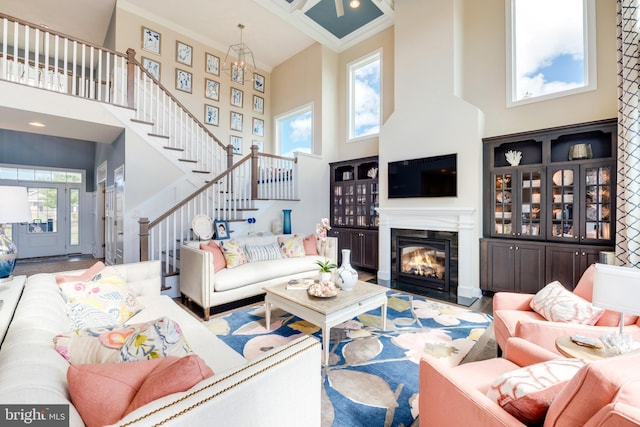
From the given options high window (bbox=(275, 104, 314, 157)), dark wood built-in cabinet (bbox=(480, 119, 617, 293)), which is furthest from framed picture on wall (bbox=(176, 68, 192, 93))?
dark wood built-in cabinet (bbox=(480, 119, 617, 293))

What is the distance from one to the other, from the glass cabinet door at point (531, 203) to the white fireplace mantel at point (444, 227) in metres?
0.62

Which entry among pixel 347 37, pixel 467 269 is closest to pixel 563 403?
pixel 467 269

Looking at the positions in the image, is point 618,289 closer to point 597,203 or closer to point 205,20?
point 597,203

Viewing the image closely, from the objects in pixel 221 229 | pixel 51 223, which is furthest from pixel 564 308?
pixel 51 223

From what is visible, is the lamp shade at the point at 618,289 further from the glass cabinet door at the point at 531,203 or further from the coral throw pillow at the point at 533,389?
the glass cabinet door at the point at 531,203

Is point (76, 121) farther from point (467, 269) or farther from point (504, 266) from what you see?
point (504, 266)

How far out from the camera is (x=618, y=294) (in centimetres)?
139

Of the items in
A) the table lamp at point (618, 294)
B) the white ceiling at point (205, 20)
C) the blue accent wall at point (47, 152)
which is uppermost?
the white ceiling at point (205, 20)

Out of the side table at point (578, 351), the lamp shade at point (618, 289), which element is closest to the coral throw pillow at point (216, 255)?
the side table at point (578, 351)

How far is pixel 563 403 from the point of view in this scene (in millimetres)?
817

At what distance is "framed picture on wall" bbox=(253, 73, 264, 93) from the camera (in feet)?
24.3

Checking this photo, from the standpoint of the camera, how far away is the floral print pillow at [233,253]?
3.64 m

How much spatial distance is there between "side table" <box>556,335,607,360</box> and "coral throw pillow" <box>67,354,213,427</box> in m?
1.75

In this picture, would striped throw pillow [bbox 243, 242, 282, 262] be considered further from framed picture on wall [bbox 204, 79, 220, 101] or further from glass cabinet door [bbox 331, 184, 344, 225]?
framed picture on wall [bbox 204, 79, 220, 101]
